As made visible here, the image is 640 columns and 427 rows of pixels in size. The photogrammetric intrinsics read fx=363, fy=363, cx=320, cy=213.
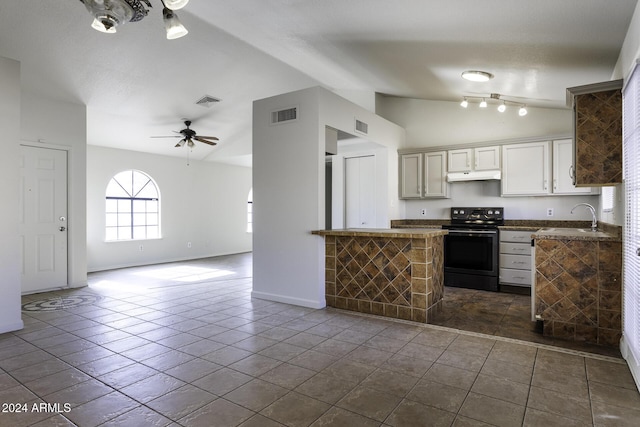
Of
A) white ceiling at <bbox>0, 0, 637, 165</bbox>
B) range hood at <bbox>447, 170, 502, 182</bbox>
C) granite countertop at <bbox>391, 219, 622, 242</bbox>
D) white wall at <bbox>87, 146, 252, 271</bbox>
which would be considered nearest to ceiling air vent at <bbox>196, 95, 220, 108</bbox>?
white ceiling at <bbox>0, 0, 637, 165</bbox>

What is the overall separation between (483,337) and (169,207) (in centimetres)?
733

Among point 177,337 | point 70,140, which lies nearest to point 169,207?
point 70,140

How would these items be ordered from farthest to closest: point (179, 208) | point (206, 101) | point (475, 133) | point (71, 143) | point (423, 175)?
point (179, 208) → point (206, 101) → point (423, 175) → point (475, 133) → point (71, 143)

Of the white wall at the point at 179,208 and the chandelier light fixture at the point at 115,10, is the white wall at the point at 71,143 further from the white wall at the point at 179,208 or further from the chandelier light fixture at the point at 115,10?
the chandelier light fixture at the point at 115,10

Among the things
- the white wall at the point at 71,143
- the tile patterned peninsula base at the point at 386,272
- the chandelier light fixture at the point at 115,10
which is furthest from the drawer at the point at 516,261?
the white wall at the point at 71,143

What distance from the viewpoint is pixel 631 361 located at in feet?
8.02

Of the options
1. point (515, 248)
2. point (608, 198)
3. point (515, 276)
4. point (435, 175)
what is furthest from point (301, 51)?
A: point (515, 276)

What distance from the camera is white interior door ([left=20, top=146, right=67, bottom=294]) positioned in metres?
4.98

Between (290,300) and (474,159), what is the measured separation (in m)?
3.47

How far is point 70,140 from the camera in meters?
5.39

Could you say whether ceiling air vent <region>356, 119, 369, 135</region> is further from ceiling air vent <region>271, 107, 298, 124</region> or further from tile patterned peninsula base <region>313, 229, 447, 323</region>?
tile patterned peninsula base <region>313, 229, 447, 323</region>

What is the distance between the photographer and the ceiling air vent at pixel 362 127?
197 inches

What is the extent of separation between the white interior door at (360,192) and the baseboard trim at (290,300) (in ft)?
6.85

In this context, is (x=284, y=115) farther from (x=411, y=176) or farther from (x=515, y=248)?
(x=515, y=248)
